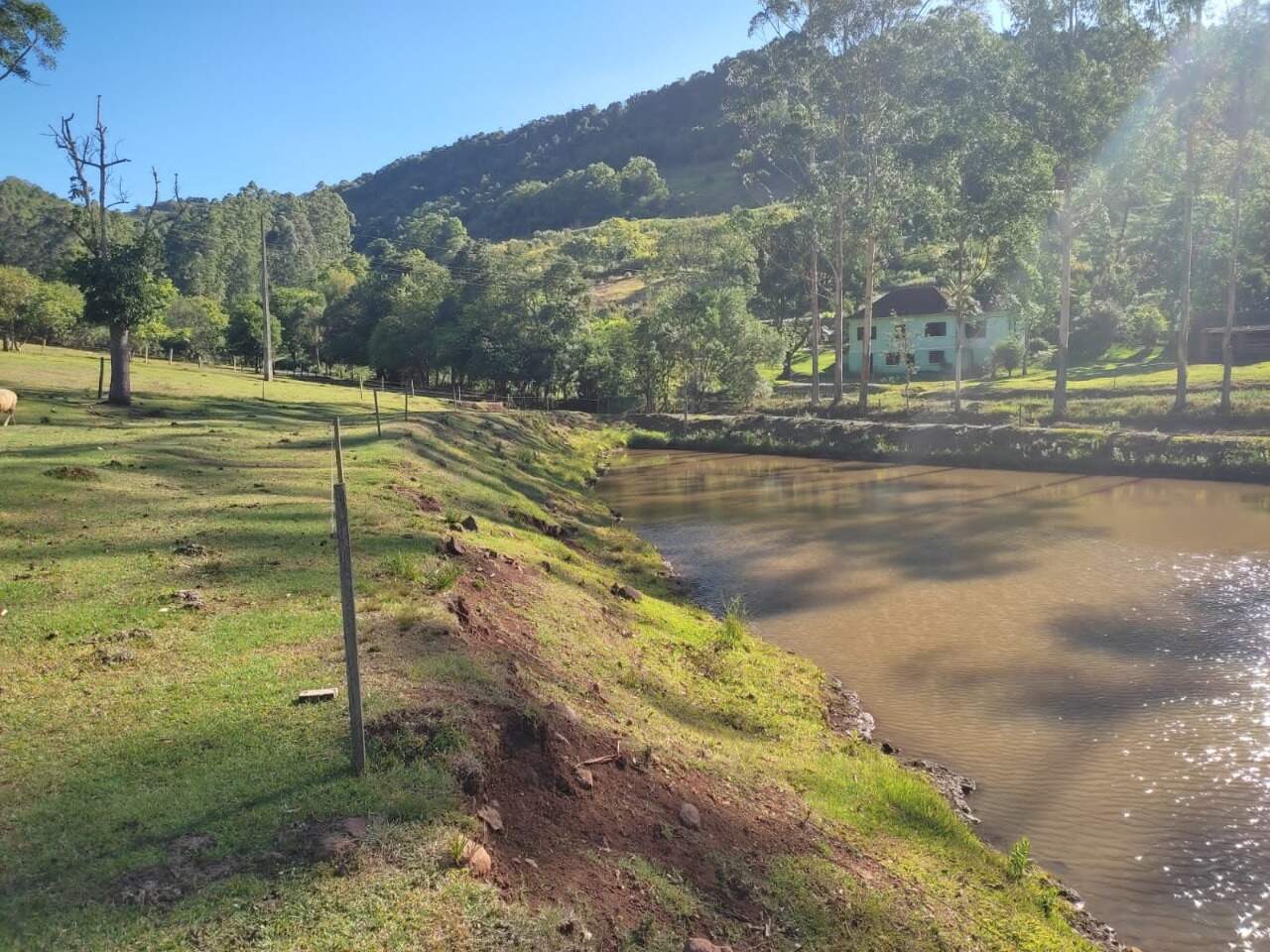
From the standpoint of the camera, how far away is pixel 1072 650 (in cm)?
1509

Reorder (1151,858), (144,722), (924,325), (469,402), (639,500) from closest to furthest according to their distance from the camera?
(144,722) < (1151,858) < (639,500) < (469,402) < (924,325)

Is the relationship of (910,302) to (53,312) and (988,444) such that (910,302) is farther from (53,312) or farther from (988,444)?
(53,312)

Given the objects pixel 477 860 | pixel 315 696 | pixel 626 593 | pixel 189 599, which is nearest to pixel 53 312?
pixel 626 593

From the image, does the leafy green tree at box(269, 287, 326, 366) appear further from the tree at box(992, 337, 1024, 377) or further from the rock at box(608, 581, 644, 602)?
the rock at box(608, 581, 644, 602)

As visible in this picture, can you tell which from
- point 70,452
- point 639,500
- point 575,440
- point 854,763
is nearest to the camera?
point 854,763

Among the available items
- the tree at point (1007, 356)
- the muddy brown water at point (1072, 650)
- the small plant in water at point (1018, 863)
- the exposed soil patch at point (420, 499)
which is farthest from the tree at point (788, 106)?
the small plant in water at point (1018, 863)

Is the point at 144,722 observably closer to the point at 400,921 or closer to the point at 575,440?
the point at 400,921

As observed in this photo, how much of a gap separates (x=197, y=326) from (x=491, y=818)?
8474 cm

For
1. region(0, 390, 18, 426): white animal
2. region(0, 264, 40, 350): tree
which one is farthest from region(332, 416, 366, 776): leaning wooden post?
region(0, 264, 40, 350): tree

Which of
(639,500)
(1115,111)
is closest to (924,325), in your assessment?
(1115,111)

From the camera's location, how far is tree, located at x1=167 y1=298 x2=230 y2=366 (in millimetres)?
78438

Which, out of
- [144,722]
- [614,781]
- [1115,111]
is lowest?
[614,781]

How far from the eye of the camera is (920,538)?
25.0 m

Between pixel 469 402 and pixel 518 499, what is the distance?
1383 inches
